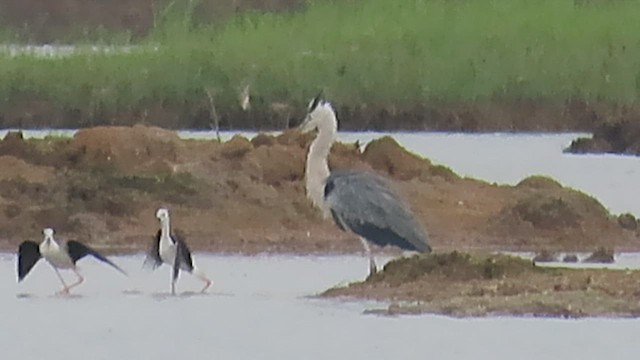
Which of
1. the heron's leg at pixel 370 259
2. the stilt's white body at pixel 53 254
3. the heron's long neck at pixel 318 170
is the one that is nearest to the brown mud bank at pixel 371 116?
the heron's long neck at pixel 318 170

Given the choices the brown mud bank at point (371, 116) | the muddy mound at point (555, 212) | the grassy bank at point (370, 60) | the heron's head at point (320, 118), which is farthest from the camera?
the grassy bank at point (370, 60)

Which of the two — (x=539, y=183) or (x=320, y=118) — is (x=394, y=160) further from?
(x=320, y=118)

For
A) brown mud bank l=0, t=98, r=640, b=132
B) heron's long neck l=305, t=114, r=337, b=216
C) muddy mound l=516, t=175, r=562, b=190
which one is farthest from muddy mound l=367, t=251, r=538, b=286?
brown mud bank l=0, t=98, r=640, b=132

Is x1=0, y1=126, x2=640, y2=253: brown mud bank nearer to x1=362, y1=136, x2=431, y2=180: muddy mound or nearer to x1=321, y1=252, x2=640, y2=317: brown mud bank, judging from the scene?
x1=362, y1=136, x2=431, y2=180: muddy mound

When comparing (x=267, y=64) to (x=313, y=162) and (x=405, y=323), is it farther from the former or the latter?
(x=405, y=323)

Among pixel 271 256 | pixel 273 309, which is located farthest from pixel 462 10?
pixel 273 309

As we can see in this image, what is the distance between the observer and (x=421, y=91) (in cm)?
670

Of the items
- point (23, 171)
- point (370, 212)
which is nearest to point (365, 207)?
point (370, 212)

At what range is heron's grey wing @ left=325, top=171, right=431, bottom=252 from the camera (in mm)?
5363

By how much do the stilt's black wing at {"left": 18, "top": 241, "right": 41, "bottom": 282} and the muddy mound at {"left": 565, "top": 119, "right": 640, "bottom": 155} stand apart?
1.78 m

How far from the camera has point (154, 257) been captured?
5.46 meters

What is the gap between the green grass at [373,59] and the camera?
664cm

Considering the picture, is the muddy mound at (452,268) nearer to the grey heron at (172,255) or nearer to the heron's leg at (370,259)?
the heron's leg at (370,259)

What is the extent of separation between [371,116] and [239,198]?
0.68 metres
